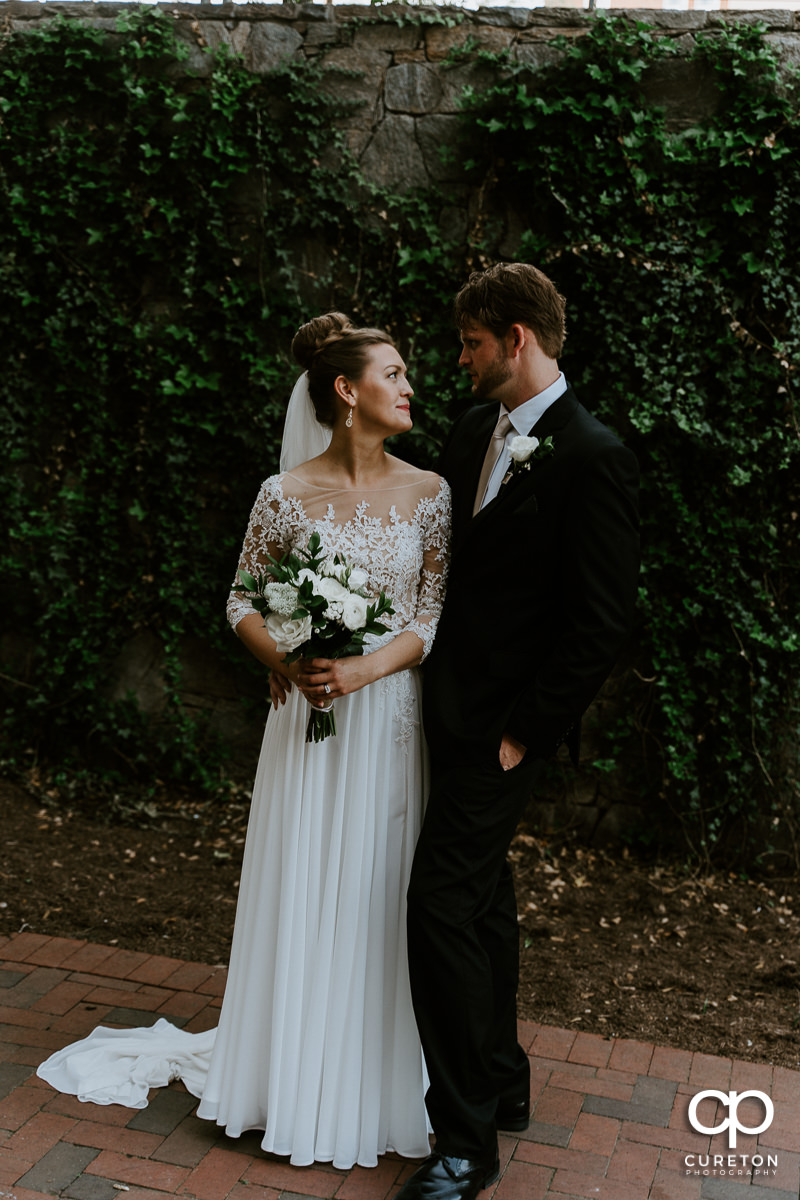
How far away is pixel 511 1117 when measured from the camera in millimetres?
2955

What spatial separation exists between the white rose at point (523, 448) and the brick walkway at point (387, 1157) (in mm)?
1854

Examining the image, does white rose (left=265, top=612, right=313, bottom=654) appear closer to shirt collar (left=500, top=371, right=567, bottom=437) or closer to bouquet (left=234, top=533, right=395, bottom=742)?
bouquet (left=234, top=533, right=395, bottom=742)

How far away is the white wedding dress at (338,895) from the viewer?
276 centimetres

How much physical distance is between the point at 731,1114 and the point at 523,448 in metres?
1.99

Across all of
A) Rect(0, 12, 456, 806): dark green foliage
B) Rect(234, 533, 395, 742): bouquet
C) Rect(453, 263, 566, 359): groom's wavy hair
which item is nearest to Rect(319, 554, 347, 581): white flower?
Rect(234, 533, 395, 742): bouquet

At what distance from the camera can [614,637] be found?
2.63 meters

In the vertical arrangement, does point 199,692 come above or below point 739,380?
below

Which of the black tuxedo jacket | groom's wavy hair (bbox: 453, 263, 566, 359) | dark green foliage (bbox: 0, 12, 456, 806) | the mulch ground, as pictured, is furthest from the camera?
dark green foliage (bbox: 0, 12, 456, 806)

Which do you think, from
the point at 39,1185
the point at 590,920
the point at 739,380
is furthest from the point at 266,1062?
the point at 739,380

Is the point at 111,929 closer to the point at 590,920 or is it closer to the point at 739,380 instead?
the point at 590,920

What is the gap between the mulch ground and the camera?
12.1 feet

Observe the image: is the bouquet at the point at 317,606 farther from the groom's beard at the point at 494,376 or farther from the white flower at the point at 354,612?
the groom's beard at the point at 494,376

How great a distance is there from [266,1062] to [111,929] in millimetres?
1526

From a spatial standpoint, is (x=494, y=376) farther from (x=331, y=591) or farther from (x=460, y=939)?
(x=460, y=939)
